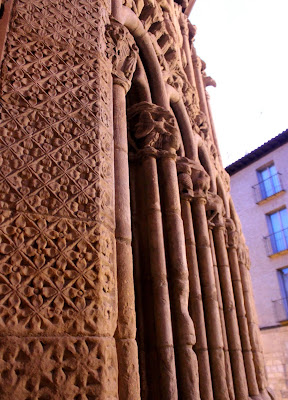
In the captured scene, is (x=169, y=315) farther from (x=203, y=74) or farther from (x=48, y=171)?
(x=203, y=74)

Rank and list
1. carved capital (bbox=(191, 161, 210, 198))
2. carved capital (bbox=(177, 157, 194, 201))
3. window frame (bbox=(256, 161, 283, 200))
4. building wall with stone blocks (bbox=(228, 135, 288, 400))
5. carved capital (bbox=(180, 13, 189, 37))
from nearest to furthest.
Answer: carved capital (bbox=(177, 157, 194, 201)) → carved capital (bbox=(191, 161, 210, 198)) → carved capital (bbox=(180, 13, 189, 37)) → building wall with stone blocks (bbox=(228, 135, 288, 400)) → window frame (bbox=(256, 161, 283, 200))

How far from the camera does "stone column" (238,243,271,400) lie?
503 cm

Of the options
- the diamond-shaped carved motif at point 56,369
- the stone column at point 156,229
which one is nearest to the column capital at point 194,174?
the stone column at point 156,229

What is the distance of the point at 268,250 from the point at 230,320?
29.7 ft

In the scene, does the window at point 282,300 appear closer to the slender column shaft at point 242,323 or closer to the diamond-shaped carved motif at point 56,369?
the slender column shaft at point 242,323

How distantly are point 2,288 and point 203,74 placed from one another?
22.7 ft

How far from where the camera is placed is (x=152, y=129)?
3686 millimetres

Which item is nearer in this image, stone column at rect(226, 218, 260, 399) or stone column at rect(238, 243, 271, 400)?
stone column at rect(226, 218, 260, 399)

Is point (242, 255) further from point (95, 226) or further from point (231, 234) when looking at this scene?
point (95, 226)

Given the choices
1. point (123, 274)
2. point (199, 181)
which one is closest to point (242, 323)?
point (199, 181)

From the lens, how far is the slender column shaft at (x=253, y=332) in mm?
5043

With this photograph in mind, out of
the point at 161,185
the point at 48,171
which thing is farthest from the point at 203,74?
the point at 48,171

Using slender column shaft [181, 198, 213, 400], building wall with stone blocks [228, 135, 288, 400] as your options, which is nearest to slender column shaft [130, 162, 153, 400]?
slender column shaft [181, 198, 213, 400]

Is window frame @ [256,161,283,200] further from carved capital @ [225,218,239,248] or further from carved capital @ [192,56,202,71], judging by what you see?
carved capital @ [225,218,239,248]
